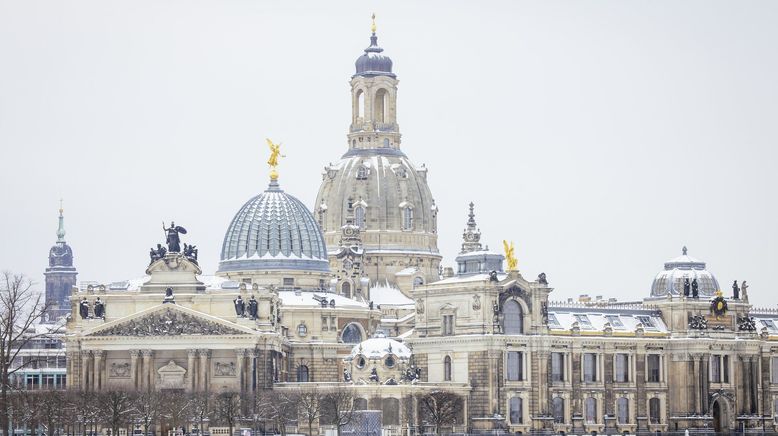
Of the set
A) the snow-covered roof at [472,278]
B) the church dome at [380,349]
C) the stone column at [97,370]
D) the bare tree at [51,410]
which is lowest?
the bare tree at [51,410]

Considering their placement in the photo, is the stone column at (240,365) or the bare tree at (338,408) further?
the stone column at (240,365)

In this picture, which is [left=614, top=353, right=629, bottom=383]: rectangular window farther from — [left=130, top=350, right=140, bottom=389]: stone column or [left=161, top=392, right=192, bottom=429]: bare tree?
[left=130, top=350, right=140, bottom=389]: stone column

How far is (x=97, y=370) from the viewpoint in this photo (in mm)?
184125

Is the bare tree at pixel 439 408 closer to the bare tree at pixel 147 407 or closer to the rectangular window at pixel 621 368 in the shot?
the rectangular window at pixel 621 368

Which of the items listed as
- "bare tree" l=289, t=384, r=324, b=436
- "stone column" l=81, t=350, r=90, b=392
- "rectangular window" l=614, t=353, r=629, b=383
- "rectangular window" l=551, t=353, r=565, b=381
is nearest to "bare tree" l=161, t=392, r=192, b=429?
"bare tree" l=289, t=384, r=324, b=436

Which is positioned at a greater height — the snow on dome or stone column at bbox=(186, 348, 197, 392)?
the snow on dome

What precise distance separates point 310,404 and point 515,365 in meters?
21.5

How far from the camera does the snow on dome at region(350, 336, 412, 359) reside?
186500mm

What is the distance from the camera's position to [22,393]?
167 meters

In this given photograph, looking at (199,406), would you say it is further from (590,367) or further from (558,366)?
(590,367)

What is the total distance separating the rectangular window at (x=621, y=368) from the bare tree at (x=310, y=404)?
99.6ft

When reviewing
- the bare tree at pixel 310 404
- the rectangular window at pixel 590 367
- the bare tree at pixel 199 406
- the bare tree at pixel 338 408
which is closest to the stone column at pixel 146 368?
the bare tree at pixel 199 406

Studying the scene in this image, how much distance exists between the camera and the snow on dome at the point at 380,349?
612ft

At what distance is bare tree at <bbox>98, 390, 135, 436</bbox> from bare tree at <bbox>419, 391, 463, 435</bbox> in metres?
26.8
